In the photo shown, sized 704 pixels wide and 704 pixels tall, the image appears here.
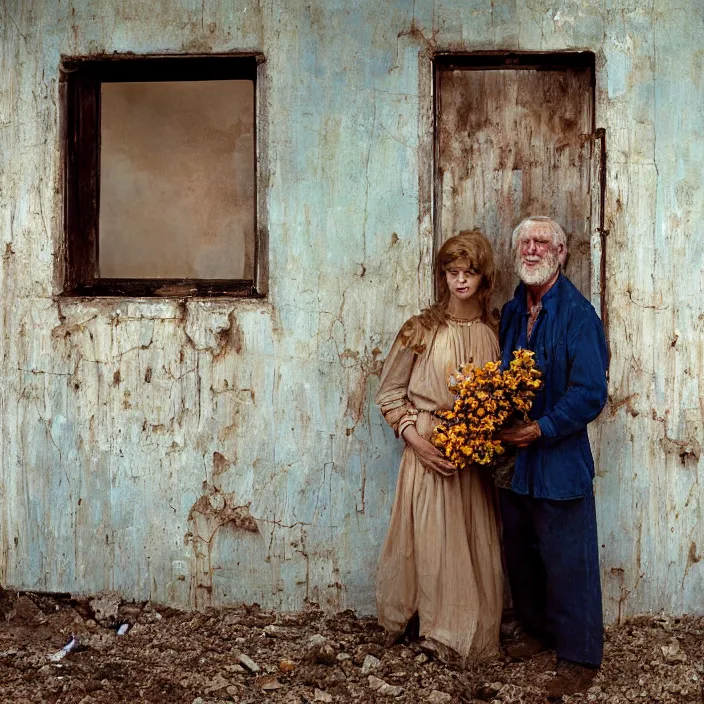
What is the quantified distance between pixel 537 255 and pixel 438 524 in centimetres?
128

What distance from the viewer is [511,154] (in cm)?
445

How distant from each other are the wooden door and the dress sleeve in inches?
23.4

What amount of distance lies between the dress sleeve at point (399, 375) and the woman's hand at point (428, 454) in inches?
2.6

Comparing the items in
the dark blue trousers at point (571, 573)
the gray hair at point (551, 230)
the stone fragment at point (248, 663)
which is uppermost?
the gray hair at point (551, 230)

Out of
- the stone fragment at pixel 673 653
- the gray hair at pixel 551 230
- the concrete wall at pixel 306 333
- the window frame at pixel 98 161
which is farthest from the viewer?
the window frame at pixel 98 161

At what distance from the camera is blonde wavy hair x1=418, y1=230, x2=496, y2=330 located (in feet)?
13.1

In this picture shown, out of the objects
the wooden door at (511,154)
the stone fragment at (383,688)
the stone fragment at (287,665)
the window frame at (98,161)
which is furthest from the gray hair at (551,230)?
the stone fragment at (287,665)

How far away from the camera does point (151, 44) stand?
177 inches

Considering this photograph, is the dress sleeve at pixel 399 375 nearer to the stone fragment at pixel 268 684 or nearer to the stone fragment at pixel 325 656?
the stone fragment at pixel 325 656

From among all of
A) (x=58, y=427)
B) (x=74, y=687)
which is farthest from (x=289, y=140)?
(x=74, y=687)

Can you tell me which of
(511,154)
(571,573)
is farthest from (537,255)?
(571,573)

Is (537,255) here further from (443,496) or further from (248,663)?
(248,663)

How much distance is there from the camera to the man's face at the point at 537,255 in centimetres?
390

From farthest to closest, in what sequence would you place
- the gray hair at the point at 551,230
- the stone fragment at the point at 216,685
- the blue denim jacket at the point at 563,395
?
the gray hair at the point at 551,230
the stone fragment at the point at 216,685
the blue denim jacket at the point at 563,395
